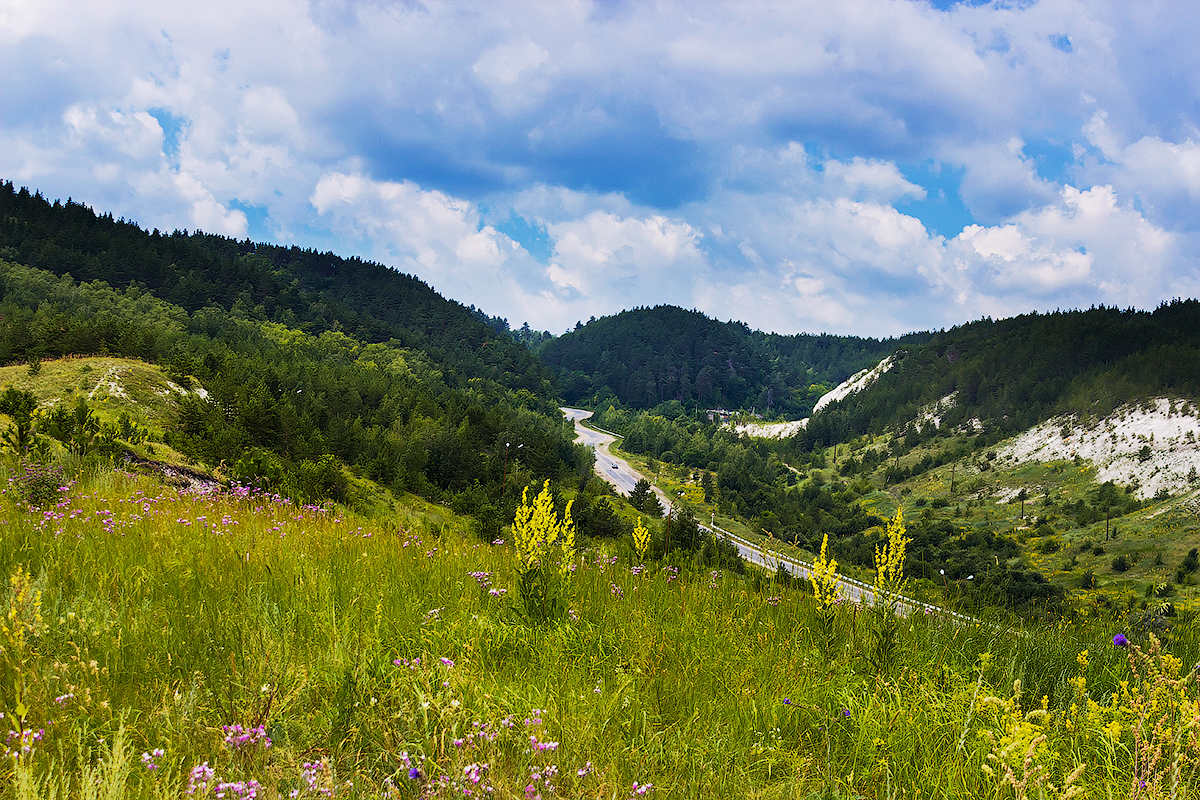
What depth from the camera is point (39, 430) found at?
11461 millimetres

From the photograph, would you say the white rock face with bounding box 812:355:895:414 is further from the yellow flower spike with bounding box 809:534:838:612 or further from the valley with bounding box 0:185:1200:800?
the yellow flower spike with bounding box 809:534:838:612

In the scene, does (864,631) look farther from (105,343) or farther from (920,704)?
(105,343)

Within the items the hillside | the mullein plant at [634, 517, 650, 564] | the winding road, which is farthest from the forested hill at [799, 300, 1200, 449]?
the mullein plant at [634, 517, 650, 564]

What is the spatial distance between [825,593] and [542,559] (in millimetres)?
2285

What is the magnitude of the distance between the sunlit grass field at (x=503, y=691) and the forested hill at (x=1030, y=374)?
117m

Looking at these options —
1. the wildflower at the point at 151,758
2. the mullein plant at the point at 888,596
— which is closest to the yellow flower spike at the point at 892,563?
the mullein plant at the point at 888,596

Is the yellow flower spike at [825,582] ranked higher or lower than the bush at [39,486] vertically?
higher

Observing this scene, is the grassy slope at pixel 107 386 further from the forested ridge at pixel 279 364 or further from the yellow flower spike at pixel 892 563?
the yellow flower spike at pixel 892 563

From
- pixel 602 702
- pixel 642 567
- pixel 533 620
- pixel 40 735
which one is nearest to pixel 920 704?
pixel 602 702

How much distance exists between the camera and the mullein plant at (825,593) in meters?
4.48

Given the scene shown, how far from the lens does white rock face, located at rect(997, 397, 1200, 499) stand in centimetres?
7575

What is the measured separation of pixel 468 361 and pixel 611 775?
135 meters

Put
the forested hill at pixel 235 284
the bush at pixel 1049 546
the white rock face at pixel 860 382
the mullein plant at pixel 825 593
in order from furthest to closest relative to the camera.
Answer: the white rock face at pixel 860 382 < the forested hill at pixel 235 284 < the bush at pixel 1049 546 < the mullein plant at pixel 825 593

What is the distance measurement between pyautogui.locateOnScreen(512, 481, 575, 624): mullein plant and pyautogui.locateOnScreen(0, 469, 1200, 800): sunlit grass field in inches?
6.2
